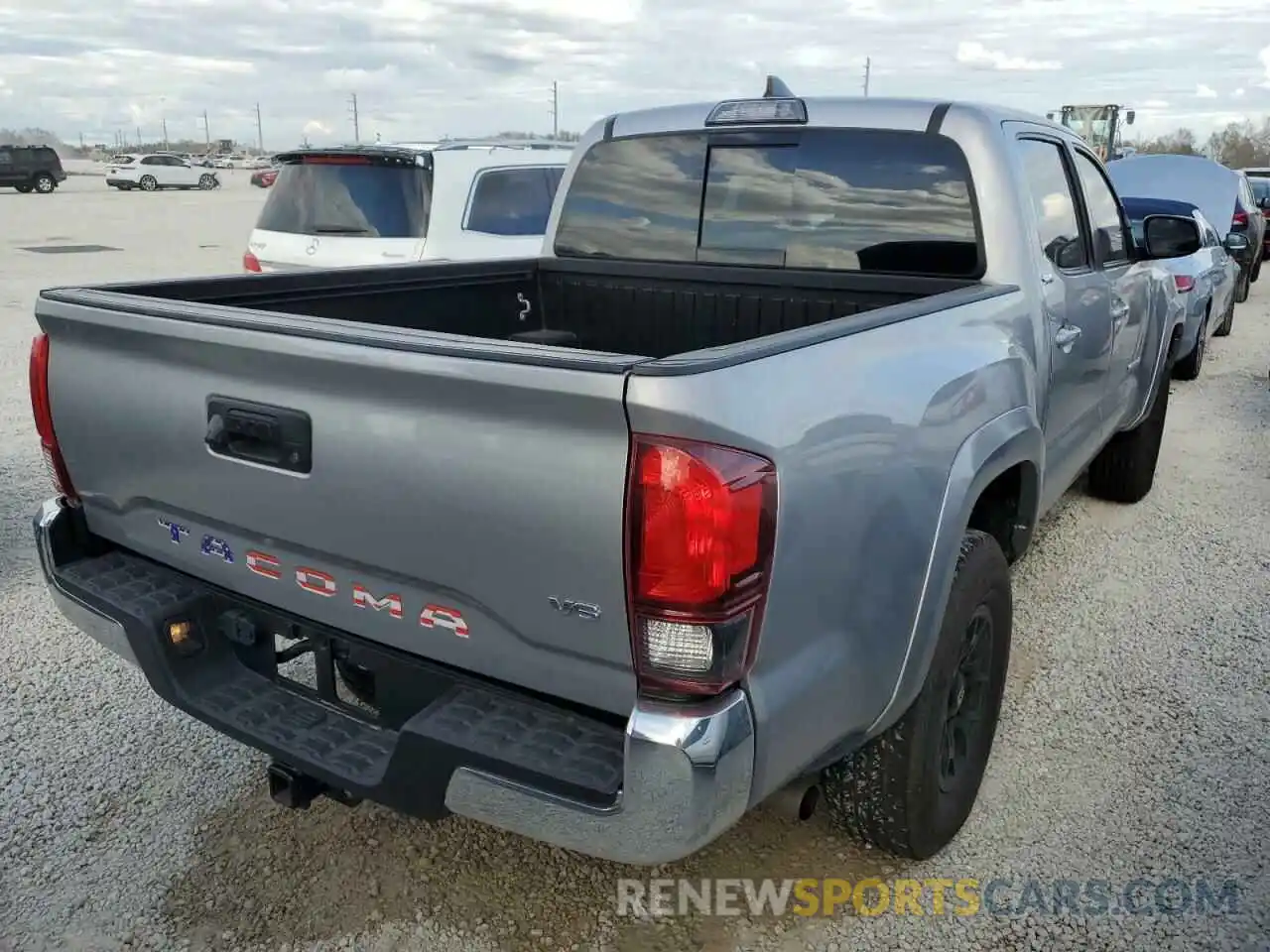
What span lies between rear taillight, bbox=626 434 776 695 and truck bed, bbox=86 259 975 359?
4.86 feet

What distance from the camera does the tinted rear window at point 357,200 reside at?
7152 mm

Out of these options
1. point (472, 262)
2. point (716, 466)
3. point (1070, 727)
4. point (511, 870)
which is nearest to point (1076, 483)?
point (1070, 727)

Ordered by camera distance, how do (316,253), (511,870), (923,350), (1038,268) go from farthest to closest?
(316,253), (1038,268), (511,870), (923,350)

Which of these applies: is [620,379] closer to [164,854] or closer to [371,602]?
[371,602]

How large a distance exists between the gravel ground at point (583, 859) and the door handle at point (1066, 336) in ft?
3.98

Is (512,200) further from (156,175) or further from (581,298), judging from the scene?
(156,175)

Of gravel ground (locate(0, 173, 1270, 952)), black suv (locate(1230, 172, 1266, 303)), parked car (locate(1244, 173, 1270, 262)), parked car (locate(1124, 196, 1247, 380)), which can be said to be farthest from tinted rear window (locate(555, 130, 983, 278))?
parked car (locate(1244, 173, 1270, 262))

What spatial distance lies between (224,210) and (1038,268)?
31.4m

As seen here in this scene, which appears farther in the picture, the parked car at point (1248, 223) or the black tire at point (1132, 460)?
the parked car at point (1248, 223)

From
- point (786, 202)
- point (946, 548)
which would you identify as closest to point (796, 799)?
point (946, 548)

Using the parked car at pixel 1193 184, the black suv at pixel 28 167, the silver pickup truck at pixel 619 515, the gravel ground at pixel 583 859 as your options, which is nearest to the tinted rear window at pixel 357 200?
the gravel ground at pixel 583 859

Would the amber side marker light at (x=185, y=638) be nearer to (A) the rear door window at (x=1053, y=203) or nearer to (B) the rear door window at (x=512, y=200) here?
(A) the rear door window at (x=1053, y=203)

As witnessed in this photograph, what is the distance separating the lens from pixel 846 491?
6.85 ft

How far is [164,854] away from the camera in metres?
2.91
